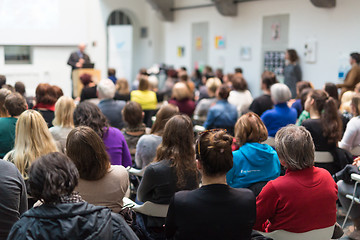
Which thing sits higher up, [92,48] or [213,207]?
[92,48]

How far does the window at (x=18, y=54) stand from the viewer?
38.7ft

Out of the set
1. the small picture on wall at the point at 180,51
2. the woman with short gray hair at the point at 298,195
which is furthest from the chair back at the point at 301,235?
the small picture on wall at the point at 180,51

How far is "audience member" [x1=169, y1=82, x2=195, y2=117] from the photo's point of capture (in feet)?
21.6

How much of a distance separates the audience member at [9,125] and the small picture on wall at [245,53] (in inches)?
319

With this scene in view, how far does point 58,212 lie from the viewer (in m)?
1.70

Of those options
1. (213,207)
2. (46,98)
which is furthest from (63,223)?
(46,98)

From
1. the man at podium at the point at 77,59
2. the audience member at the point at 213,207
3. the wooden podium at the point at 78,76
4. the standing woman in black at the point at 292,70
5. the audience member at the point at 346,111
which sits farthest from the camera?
the man at podium at the point at 77,59

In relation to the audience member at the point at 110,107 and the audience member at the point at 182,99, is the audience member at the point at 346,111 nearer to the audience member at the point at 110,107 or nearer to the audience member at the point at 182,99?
the audience member at the point at 182,99

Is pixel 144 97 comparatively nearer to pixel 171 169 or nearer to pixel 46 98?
pixel 46 98

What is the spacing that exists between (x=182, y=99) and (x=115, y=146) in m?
2.85

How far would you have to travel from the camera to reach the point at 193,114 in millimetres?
6898

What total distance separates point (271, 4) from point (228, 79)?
291cm

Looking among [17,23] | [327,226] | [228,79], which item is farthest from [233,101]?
[17,23]

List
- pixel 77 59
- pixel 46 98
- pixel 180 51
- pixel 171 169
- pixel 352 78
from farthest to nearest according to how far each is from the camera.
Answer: pixel 180 51 < pixel 77 59 < pixel 352 78 < pixel 46 98 < pixel 171 169
